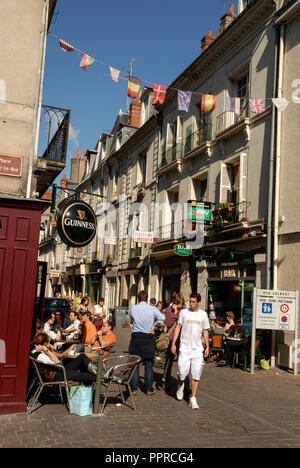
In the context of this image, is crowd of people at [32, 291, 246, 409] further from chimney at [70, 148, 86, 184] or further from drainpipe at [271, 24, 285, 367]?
chimney at [70, 148, 86, 184]

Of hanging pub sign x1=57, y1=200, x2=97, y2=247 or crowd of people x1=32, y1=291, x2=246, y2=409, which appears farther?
hanging pub sign x1=57, y1=200, x2=97, y2=247

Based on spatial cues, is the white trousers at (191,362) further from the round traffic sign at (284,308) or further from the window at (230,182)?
the window at (230,182)

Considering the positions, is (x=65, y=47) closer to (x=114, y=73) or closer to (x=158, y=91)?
(x=114, y=73)

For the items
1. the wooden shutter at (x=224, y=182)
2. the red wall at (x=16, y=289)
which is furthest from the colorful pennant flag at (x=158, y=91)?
the red wall at (x=16, y=289)

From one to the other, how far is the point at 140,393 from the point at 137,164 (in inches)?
745

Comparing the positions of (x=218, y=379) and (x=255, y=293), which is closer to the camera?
(x=218, y=379)

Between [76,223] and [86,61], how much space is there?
4373 millimetres

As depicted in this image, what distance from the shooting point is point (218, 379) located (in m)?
9.77

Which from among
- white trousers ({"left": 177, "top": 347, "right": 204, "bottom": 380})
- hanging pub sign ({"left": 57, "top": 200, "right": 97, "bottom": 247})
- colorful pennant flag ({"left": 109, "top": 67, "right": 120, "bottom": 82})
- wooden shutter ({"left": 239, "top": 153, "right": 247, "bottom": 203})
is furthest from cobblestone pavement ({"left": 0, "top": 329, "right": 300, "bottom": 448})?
colorful pennant flag ({"left": 109, "top": 67, "right": 120, "bottom": 82})

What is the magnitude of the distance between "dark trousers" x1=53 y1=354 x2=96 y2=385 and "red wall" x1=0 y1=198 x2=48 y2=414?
60cm

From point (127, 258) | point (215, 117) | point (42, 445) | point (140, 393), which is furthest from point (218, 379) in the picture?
point (127, 258)

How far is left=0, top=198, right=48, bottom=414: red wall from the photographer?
253 inches

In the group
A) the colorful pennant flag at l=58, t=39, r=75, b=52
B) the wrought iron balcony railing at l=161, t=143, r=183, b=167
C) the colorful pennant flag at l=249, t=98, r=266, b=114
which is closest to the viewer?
the colorful pennant flag at l=58, t=39, r=75, b=52
